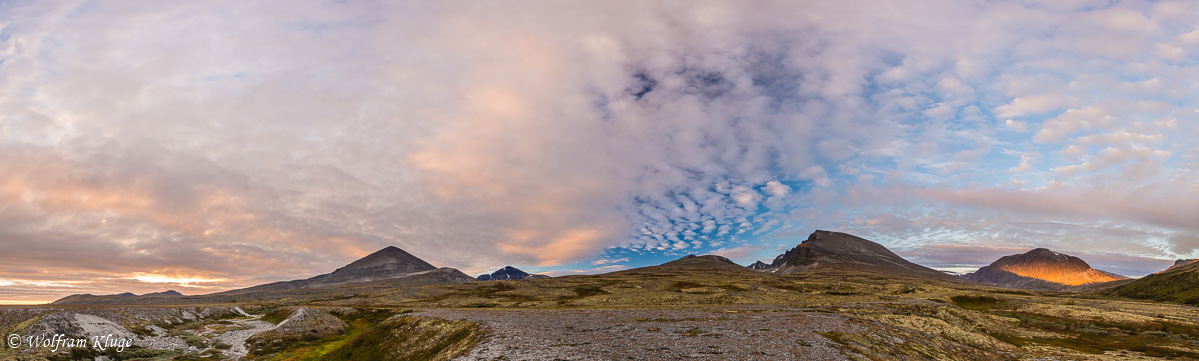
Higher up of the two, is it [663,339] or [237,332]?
[663,339]

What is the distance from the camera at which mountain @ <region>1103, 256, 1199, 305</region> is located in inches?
4885

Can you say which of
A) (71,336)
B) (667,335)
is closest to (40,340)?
Answer: (71,336)

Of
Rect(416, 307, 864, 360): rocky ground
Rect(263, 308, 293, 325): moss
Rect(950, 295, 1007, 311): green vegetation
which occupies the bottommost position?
Rect(950, 295, 1007, 311): green vegetation

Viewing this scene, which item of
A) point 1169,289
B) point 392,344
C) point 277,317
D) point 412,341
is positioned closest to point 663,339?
point 412,341

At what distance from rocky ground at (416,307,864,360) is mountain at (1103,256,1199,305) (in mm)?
146008

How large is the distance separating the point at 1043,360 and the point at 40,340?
350 ft

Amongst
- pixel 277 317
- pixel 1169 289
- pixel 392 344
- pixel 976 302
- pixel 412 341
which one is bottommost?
pixel 976 302

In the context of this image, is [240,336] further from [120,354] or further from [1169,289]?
[1169,289]

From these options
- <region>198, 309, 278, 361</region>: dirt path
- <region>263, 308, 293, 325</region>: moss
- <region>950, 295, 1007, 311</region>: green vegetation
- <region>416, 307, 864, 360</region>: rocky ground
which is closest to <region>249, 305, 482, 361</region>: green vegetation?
<region>198, 309, 278, 361</region>: dirt path

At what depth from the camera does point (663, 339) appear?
138 feet

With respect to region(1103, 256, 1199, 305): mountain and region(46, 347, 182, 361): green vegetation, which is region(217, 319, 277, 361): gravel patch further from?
region(1103, 256, 1199, 305): mountain

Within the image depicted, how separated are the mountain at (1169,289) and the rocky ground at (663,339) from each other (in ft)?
479

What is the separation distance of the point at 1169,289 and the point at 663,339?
195 metres

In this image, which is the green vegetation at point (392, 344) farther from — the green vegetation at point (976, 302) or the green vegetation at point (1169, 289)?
the green vegetation at point (1169, 289)
